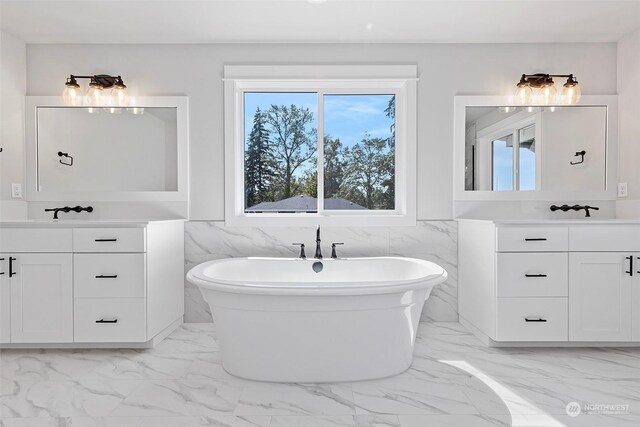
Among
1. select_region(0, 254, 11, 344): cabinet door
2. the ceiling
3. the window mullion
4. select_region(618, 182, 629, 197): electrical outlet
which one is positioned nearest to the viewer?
select_region(0, 254, 11, 344): cabinet door

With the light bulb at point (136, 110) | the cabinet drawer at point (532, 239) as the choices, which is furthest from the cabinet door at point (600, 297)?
the light bulb at point (136, 110)

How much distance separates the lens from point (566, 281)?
2.46 m

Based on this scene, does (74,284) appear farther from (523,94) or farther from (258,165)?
(523,94)

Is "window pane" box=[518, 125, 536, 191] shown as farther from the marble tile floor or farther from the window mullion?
the window mullion

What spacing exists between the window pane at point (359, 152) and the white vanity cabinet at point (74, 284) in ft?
4.99

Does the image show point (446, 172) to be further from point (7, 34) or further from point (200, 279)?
point (7, 34)

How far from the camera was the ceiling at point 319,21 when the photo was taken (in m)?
2.54

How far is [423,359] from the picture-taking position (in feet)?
7.75

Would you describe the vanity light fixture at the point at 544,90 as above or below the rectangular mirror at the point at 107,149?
above

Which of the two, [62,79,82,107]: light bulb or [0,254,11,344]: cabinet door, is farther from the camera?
[62,79,82,107]: light bulb

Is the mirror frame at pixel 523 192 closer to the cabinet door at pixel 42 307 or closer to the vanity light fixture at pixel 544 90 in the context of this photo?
the vanity light fixture at pixel 544 90

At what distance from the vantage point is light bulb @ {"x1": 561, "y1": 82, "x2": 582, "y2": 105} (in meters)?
2.97

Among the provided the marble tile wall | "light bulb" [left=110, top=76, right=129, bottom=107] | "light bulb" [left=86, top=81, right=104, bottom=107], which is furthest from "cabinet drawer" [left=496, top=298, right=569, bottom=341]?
"light bulb" [left=86, top=81, right=104, bottom=107]

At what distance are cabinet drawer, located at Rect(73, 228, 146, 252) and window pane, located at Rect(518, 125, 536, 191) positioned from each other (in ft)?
9.23
